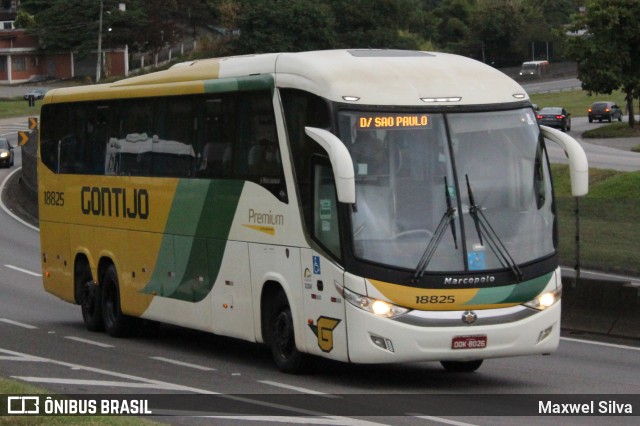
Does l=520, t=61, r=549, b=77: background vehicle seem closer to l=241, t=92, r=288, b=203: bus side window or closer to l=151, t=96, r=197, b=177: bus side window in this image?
l=151, t=96, r=197, b=177: bus side window

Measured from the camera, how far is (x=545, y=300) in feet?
44.1

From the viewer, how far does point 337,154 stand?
41.2 feet

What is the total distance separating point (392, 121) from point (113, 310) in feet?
25.8

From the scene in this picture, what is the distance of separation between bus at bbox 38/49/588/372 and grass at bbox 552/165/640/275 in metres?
13.8

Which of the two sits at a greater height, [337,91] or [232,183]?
[337,91]

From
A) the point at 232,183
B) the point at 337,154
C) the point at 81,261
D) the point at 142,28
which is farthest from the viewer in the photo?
the point at 142,28

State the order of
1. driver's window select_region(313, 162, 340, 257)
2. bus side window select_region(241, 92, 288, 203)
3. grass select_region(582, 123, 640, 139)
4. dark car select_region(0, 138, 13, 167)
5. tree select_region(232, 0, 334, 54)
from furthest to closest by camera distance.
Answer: tree select_region(232, 0, 334, 54), grass select_region(582, 123, 640, 139), dark car select_region(0, 138, 13, 167), bus side window select_region(241, 92, 288, 203), driver's window select_region(313, 162, 340, 257)

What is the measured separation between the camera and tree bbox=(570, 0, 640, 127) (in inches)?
2650

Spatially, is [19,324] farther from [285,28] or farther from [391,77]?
[285,28]

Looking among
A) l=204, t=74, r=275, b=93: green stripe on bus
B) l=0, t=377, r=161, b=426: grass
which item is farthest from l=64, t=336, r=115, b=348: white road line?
l=0, t=377, r=161, b=426: grass

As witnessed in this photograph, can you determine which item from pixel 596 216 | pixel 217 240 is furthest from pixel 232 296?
pixel 596 216

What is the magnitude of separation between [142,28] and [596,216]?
90319 mm

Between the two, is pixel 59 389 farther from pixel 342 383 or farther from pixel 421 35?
pixel 421 35

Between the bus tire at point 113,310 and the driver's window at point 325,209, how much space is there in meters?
6.50
